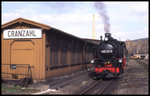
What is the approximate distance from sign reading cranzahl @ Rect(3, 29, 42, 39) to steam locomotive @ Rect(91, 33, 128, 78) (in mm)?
5460

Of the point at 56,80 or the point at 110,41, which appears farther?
the point at 110,41

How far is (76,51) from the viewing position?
2005 centimetres

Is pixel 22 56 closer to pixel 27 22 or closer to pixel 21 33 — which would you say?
pixel 21 33

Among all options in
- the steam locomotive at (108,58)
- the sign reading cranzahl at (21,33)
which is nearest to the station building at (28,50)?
the sign reading cranzahl at (21,33)

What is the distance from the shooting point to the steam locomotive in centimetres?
1501

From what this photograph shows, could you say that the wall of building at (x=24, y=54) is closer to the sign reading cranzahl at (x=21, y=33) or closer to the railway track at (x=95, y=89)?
the sign reading cranzahl at (x=21, y=33)

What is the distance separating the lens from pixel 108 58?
1544cm

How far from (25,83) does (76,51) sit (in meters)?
8.76

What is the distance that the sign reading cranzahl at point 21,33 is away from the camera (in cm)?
1262

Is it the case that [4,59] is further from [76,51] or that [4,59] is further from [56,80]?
[76,51]

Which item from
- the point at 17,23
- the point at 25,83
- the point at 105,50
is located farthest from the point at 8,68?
the point at 105,50

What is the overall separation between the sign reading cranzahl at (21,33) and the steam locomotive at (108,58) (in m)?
5.46

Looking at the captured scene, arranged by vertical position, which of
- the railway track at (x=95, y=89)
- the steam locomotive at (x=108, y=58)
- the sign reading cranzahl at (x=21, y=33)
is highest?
the sign reading cranzahl at (x=21, y=33)

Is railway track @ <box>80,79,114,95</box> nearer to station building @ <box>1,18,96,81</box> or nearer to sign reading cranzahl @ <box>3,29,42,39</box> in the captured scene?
station building @ <box>1,18,96,81</box>
